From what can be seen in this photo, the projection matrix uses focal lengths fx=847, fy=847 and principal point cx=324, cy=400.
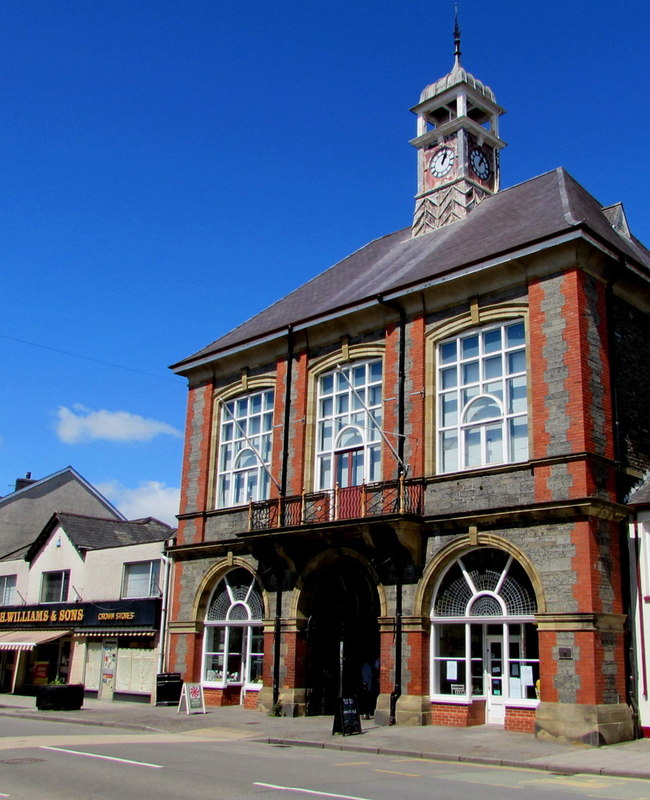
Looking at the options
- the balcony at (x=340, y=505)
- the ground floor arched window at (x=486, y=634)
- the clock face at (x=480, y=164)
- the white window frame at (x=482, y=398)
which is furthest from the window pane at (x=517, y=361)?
the clock face at (x=480, y=164)

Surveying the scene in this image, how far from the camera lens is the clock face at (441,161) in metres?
27.8

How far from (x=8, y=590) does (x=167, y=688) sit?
14.1 m

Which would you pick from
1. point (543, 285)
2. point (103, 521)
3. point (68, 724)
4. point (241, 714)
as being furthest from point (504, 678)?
point (103, 521)

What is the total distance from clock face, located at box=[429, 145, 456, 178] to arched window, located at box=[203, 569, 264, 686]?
1434 centimetres

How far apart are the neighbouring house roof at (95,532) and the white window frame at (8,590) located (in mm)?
1731

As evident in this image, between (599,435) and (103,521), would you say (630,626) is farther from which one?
(103,521)

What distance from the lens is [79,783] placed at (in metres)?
10.4

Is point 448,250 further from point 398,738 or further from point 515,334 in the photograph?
point 398,738

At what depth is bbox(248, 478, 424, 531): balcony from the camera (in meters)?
20.1

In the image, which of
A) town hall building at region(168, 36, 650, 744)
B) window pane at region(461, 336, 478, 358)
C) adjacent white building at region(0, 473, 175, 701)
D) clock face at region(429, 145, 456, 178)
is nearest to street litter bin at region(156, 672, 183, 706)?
town hall building at region(168, 36, 650, 744)

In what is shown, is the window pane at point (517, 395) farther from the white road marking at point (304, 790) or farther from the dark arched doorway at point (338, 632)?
the white road marking at point (304, 790)

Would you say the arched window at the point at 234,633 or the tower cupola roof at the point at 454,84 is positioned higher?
the tower cupola roof at the point at 454,84

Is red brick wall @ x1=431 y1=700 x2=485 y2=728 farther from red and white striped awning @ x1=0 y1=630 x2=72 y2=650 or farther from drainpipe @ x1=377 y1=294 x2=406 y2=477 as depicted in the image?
red and white striped awning @ x1=0 y1=630 x2=72 y2=650

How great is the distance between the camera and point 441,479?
19906mm
